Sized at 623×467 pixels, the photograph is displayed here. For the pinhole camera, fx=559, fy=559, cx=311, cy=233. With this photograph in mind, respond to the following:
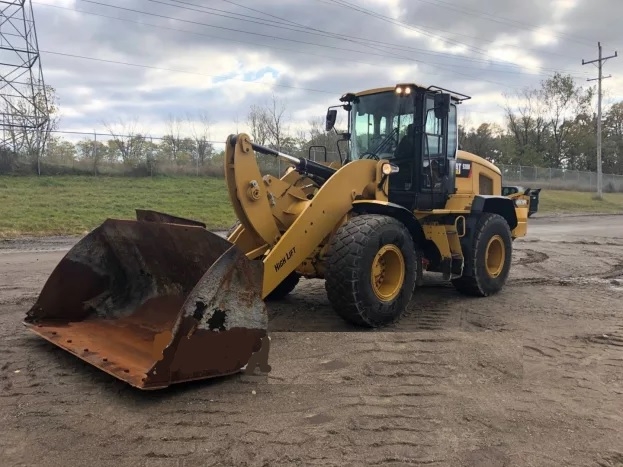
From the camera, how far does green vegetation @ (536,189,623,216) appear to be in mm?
32219

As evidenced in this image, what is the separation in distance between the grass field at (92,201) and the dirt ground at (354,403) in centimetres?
1096

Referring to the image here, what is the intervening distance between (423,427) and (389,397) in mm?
454

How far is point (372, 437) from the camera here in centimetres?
329

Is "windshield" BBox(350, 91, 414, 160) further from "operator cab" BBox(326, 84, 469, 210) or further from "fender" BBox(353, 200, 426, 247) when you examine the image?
"fender" BBox(353, 200, 426, 247)

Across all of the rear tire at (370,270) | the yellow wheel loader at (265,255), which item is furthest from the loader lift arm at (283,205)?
the rear tire at (370,270)

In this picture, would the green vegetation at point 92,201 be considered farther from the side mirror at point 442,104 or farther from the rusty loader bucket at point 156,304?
the side mirror at point 442,104

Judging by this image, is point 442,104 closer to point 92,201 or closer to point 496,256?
point 496,256

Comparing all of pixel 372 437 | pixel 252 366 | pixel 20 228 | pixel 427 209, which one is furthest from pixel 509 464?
pixel 20 228

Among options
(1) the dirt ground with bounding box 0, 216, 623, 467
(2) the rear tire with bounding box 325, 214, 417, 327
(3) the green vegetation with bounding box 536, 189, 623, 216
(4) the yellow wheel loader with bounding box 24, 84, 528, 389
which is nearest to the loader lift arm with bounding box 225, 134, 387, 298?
(4) the yellow wheel loader with bounding box 24, 84, 528, 389

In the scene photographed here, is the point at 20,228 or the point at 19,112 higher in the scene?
the point at 19,112

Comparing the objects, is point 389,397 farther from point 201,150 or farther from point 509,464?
point 201,150

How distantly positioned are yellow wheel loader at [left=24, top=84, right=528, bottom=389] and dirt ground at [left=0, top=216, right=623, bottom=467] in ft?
0.83

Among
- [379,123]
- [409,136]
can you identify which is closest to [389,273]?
[409,136]

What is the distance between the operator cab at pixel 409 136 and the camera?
666 cm
